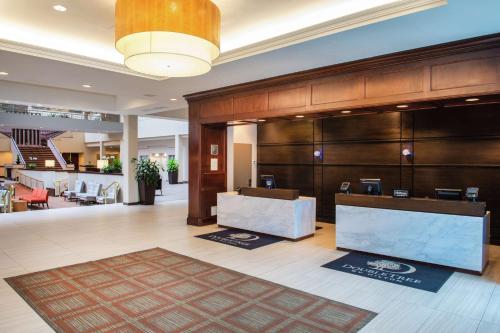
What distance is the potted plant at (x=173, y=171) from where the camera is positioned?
61.0 ft

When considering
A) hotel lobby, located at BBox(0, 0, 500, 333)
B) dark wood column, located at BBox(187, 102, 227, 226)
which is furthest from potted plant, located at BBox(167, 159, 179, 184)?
dark wood column, located at BBox(187, 102, 227, 226)

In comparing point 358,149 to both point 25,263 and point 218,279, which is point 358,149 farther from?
point 25,263

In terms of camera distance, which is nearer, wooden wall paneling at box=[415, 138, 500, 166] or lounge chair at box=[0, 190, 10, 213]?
wooden wall paneling at box=[415, 138, 500, 166]

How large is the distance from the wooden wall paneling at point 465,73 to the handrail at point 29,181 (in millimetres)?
18104

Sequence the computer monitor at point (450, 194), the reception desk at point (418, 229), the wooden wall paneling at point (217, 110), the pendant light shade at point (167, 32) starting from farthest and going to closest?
the wooden wall paneling at point (217, 110) < the computer monitor at point (450, 194) < the reception desk at point (418, 229) < the pendant light shade at point (167, 32)

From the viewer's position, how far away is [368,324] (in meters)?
3.11

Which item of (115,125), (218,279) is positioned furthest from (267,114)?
(115,125)

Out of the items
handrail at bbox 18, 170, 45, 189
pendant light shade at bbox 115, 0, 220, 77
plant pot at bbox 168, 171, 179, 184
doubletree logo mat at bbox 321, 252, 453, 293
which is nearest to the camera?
pendant light shade at bbox 115, 0, 220, 77

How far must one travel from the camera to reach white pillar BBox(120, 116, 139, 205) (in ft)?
35.8

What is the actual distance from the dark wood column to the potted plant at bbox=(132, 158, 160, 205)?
3641 millimetres

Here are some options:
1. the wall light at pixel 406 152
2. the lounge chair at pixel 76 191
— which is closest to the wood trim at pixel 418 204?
the wall light at pixel 406 152

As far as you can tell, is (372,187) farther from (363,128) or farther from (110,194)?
(110,194)

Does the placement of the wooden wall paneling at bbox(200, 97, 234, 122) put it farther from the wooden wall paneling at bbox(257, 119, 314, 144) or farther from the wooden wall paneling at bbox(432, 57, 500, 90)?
the wooden wall paneling at bbox(432, 57, 500, 90)

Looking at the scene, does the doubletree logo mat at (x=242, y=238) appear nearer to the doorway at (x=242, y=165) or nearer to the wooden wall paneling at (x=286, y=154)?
the wooden wall paneling at (x=286, y=154)
